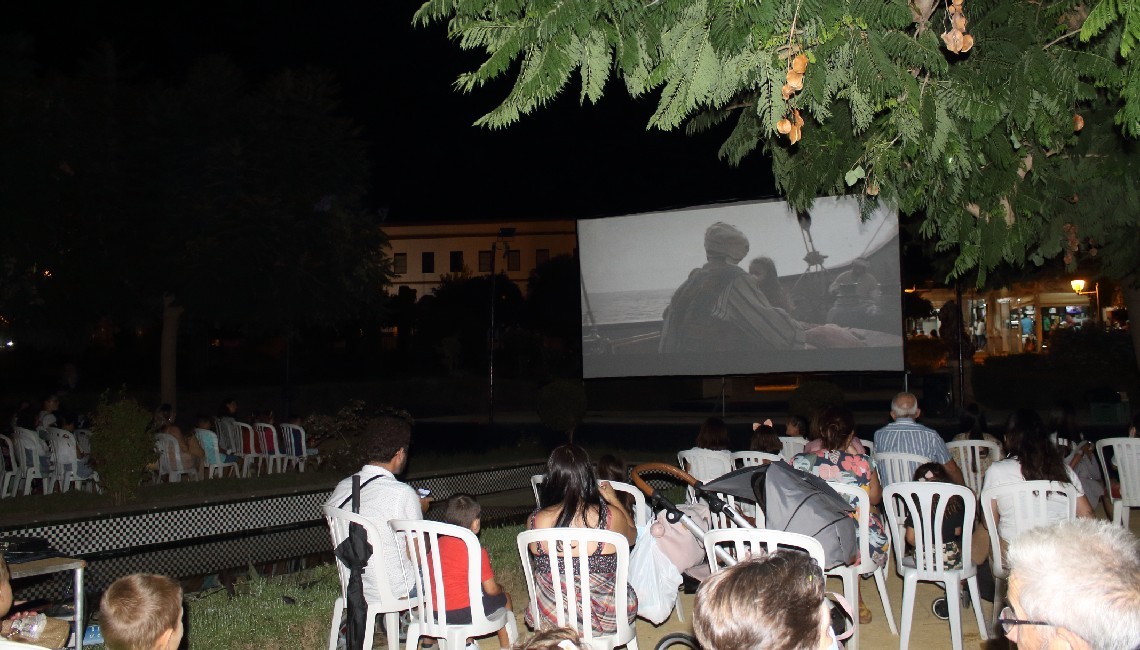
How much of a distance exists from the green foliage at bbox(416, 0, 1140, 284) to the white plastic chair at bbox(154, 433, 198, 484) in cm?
786

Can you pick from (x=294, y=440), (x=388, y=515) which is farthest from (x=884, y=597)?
(x=294, y=440)

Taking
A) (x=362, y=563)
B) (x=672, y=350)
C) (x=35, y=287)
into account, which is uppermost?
(x=35, y=287)

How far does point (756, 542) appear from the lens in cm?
334

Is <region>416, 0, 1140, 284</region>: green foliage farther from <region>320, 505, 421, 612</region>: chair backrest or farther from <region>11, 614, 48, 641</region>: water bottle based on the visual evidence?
<region>11, 614, 48, 641</region>: water bottle

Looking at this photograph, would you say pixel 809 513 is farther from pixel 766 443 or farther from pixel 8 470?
pixel 8 470

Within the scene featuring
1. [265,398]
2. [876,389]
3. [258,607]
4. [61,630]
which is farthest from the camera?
[876,389]

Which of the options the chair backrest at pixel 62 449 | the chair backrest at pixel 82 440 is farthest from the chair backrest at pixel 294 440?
the chair backrest at pixel 62 449

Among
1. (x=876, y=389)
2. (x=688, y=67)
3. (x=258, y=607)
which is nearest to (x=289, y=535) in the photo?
(x=258, y=607)

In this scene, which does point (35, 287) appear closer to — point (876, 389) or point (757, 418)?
point (757, 418)

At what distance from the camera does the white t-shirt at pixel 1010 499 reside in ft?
14.0

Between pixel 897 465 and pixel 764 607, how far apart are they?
4.14 metres

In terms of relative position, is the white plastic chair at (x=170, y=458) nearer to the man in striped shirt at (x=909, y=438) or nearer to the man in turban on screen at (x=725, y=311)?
the man in turban on screen at (x=725, y=311)

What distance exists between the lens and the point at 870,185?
13.6 feet

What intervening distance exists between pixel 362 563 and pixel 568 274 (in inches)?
1549
